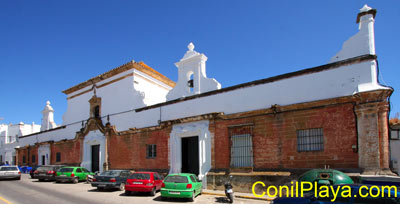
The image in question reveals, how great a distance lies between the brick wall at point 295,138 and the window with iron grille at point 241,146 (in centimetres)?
24

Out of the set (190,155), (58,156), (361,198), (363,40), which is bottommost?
(58,156)

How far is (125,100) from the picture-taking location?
22.8m

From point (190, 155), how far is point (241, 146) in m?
3.86

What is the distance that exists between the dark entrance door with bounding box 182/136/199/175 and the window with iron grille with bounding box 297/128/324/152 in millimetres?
6192

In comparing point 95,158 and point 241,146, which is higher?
point 241,146

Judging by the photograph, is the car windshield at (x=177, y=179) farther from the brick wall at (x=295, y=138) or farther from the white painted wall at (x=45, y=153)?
the white painted wall at (x=45, y=153)

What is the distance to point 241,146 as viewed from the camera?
14.4 meters

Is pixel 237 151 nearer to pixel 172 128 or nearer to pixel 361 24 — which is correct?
pixel 172 128

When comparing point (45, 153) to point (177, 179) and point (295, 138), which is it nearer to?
point (177, 179)

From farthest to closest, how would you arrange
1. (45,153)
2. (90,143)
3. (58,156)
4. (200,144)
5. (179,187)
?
(45,153)
(58,156)
(90,143)
(200,144)
(179,187)

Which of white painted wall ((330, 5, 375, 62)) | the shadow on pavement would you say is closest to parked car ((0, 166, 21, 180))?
the shadow on pavement

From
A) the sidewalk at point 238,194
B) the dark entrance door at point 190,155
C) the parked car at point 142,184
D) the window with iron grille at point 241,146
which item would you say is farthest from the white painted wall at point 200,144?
the parked car at point 142,184

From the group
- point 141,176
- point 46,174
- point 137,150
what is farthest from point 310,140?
point 46,174

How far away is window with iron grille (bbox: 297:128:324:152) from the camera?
1202cm
